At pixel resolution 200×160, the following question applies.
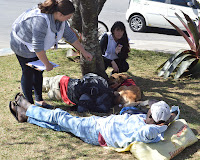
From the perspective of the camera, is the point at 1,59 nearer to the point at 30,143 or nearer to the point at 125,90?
the point at 125,90

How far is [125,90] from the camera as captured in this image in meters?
5.31

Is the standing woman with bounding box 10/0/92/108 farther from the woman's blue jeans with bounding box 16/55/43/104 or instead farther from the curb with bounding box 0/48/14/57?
the curb with bounding box 0/48/14/57

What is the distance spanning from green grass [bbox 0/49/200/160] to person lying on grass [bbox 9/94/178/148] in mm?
106

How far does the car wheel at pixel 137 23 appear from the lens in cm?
1264

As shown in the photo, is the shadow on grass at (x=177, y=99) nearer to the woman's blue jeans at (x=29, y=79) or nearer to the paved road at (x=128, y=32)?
the woman's blue jeans at (x=29, y=79)

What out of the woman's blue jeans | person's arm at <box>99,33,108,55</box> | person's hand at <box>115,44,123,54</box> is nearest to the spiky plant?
person's hand at <box>115,44,123,54</box>

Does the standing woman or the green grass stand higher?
the standing woman

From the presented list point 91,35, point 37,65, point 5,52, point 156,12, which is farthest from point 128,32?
point 37,65

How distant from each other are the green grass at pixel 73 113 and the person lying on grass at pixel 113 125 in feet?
0.35

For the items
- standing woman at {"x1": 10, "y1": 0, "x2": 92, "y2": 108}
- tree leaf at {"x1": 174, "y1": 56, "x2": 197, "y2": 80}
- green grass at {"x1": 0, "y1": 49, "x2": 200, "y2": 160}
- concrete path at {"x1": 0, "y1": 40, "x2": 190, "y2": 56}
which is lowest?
green grass at {"x1": 0, "y1": 49, "x2": 200, "y2": 160}

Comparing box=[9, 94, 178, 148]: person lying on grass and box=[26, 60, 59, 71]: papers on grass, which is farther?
box=[26, 60, 59, 71]: papers on grass

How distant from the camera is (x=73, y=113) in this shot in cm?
483

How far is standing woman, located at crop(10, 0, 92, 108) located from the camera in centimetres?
405

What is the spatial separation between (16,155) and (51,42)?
153cm
